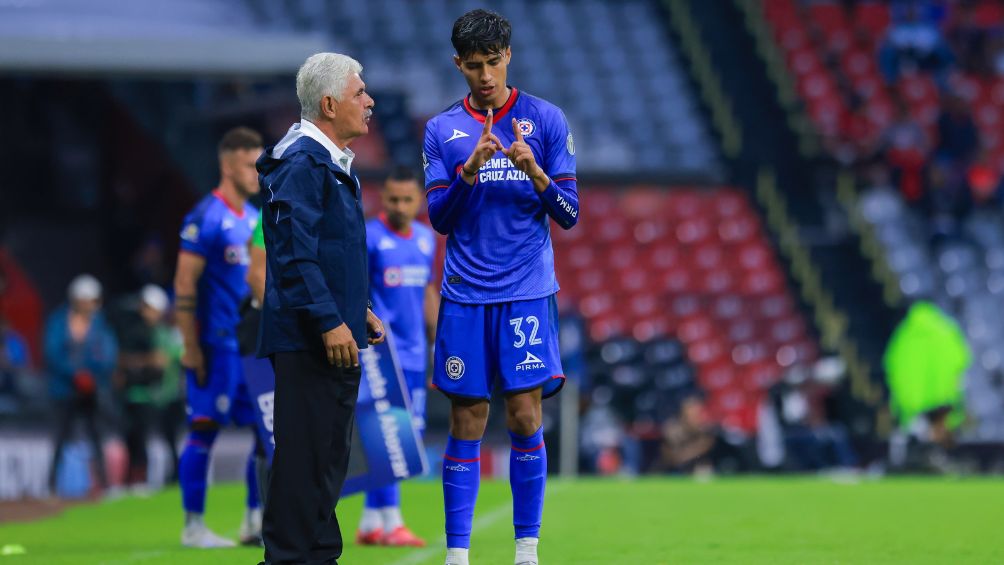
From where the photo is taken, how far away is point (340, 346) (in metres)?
6.44

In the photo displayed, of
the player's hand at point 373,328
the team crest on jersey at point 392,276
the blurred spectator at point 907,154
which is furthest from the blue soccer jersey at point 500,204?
the blurred spectator at point 907,154

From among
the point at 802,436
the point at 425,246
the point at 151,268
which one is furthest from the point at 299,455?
the point at 151,268

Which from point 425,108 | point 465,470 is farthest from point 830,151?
point 465,470

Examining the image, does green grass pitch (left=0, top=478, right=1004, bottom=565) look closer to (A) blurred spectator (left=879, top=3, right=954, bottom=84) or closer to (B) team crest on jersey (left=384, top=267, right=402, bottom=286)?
(B) team crest on jersey (left=384, top=267, right=402, bottom=286)

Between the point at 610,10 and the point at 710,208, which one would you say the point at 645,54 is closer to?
the point at 610,10

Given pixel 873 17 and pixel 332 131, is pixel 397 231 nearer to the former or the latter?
pixel 332 131

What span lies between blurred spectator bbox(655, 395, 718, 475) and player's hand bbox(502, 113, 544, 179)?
11.1 metres

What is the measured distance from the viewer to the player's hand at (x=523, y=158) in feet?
22.8

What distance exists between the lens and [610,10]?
1133 inches

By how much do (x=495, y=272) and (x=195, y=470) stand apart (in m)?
3.28

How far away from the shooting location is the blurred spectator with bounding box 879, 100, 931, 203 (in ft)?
79.0

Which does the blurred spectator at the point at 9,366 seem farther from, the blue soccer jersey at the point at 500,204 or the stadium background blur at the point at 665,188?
the blue soccer jersey at the point at 500,204

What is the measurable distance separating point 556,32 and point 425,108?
420 centimetres

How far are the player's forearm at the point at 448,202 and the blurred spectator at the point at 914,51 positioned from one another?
20.2 m
